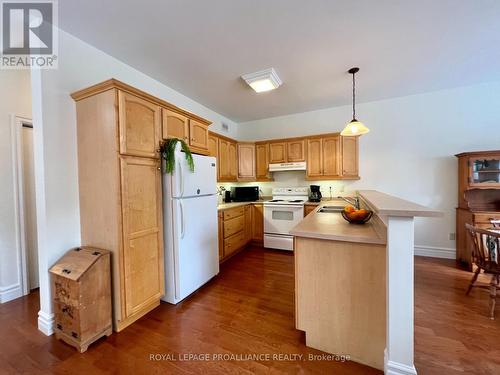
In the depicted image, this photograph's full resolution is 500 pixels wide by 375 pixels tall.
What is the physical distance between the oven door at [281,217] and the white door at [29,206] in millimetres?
3371

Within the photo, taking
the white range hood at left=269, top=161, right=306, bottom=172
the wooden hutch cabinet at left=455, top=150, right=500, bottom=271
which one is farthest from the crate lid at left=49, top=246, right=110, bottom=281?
the wooden hutch cabinet at left=455, top=150, right=500, bottom=271

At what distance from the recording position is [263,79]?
2.73 metres

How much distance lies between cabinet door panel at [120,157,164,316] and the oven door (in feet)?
7.48

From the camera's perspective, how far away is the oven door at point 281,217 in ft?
12.5

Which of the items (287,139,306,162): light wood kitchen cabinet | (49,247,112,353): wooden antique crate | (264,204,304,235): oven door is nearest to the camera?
(49,247,112,353): wooden antique crate

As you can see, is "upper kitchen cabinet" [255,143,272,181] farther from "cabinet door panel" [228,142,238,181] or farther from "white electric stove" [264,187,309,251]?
"white electric stove" [264,187,309,251]

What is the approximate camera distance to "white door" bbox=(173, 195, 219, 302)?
219 cm

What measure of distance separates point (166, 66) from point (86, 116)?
47.1 inches

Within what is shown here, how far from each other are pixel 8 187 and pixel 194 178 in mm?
2068

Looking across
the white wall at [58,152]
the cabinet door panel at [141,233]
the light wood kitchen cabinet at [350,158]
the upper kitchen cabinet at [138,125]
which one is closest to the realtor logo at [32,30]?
the white wall at [58,152]

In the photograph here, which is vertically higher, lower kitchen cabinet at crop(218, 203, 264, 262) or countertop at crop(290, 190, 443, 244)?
countertop at crop(290, 190, 443, 244)

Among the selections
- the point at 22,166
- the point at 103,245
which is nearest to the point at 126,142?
the point at 103,245

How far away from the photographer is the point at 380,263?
55.0 inches

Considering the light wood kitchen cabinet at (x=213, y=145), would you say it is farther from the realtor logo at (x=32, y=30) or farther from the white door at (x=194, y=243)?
the realtor logo at (x=32, y=30)
